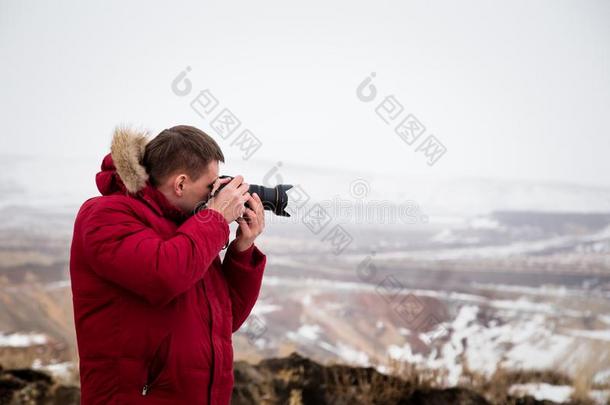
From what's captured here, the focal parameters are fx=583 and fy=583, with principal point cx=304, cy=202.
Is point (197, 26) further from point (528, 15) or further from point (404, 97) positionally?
point (528, 15)

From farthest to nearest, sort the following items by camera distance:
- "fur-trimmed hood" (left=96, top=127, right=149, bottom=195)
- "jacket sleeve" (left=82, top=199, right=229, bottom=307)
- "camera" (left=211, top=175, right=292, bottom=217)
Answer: "camera" (left=211, top=175, right=292, bottom=217)
"fur-trimmed hood" (left=96, top=127, right=149, bottom=195)
"jacket sleeve" (left=82, top=199, right=229, bottom=307)

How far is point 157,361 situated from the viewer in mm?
1062

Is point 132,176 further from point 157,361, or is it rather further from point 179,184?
point 157,361

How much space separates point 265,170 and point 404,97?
698 millimetres

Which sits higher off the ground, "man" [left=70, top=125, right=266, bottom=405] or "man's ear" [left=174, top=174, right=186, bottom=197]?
"man's ear" [left=174, top=174, right=186, bottom=197]

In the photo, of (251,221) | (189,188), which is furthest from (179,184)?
(251,221)

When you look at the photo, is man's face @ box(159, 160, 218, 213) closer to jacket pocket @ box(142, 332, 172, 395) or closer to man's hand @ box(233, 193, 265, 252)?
man's hand @ box(233, 193, 265, 252)

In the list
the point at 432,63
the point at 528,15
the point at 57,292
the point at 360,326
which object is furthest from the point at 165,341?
the point at 528,15

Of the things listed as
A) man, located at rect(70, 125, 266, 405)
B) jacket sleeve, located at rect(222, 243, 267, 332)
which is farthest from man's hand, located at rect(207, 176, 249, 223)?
jacket sleeve, located at rect(222, 243, 267, 332)

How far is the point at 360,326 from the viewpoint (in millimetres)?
2576

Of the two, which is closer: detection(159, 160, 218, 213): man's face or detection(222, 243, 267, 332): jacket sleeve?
detection(159, 160, 218, 213): man's face

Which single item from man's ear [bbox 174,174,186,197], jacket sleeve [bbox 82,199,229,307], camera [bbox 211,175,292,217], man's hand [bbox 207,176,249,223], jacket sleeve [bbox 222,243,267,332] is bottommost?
jacket sleeve [bbox 82,199,229,307]

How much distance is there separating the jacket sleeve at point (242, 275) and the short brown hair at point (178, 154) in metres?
0.21

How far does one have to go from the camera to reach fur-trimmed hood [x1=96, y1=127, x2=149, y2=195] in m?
1.11
